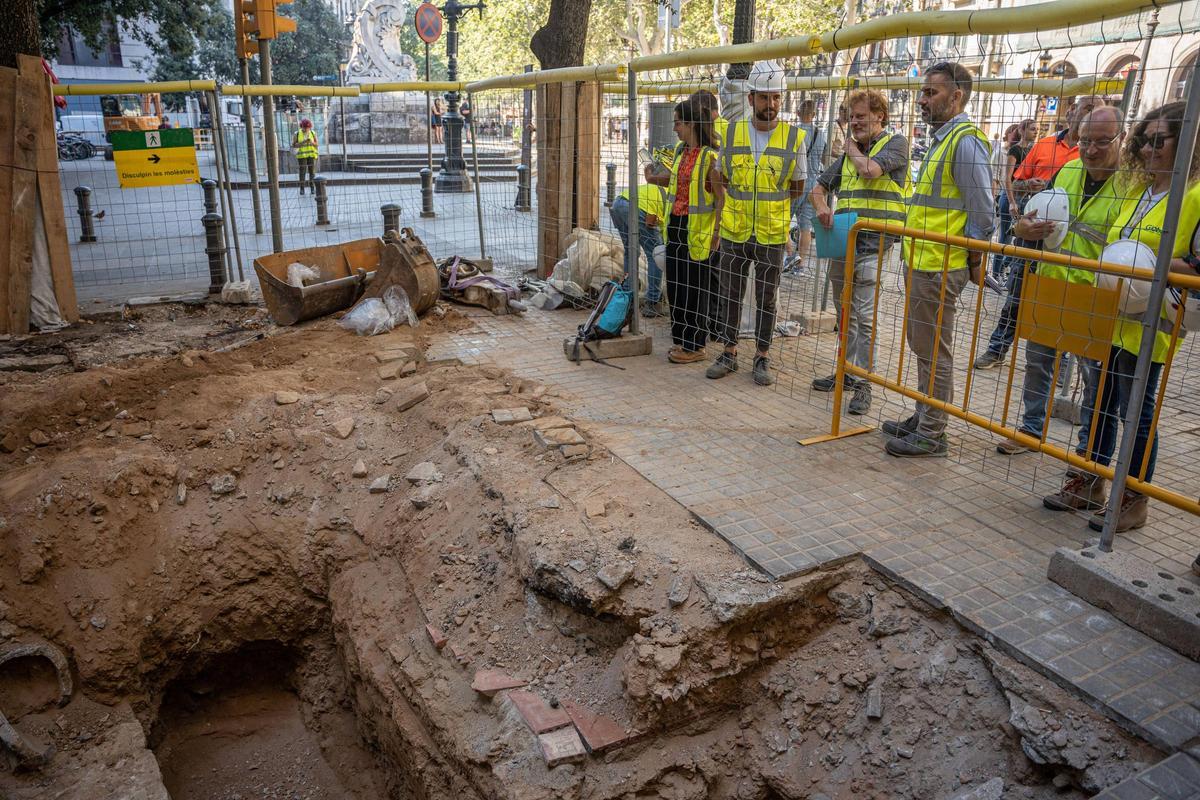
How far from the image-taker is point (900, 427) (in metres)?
5.11

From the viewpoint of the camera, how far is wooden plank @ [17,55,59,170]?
746cm

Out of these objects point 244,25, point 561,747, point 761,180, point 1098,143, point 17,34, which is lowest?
point 561,747

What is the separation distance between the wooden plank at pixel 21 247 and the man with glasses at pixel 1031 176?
7.80 meters

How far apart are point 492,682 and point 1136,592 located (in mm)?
2604

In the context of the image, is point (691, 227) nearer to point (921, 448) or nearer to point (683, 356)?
point (683, 356)

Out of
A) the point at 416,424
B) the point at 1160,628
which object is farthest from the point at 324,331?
the point at 1160,628

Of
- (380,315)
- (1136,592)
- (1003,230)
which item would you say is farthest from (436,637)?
(1003,230)

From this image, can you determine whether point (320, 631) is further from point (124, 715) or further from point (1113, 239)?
point (1113, 239)

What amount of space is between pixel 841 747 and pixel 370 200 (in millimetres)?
15504

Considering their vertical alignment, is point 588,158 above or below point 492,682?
above

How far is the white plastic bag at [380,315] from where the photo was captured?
24.4ft

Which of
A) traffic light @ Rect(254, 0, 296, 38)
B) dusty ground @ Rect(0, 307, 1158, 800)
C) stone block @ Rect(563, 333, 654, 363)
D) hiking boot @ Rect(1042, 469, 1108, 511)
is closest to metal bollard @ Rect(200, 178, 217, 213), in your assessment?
traffic light @ Rect(254, 0, 296, 38)

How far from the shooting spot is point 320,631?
5281 mm

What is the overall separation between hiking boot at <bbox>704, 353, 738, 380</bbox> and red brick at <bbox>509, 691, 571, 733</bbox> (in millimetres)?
3229
